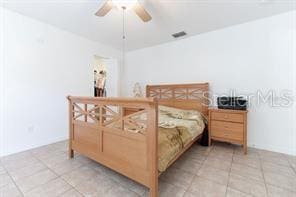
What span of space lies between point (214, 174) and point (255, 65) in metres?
2.23

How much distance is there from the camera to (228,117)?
2.82 m

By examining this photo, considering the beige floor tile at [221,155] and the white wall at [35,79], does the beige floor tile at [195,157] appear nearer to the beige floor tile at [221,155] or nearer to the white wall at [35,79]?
the beige floor tile at [221,155]

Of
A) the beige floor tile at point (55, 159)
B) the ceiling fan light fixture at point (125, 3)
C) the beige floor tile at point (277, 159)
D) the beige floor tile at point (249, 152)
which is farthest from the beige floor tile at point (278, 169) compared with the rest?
the beige floor tile at point (55, 159)

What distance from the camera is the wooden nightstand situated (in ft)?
8.76

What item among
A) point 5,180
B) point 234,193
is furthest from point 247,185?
point 5,180

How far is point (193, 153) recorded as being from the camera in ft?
9.01

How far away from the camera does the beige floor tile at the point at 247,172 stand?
6.41ft

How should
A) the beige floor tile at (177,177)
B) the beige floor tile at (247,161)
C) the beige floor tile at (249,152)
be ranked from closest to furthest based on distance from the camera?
1. the beige floor tile at (177,177)
2. the beige floor tile at (247,161)
3. the beige floor tile at (249,152)

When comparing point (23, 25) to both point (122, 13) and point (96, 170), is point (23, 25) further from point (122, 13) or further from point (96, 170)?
point (96, 170)

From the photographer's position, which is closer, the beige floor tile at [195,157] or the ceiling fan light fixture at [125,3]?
the ceiling fan light fixture at [125,3]

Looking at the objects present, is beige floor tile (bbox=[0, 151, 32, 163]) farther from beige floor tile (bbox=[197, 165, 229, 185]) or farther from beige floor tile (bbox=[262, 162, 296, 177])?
beige floor tile (bbox=[262, 162, 296, 177])

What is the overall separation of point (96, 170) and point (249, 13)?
3.64m

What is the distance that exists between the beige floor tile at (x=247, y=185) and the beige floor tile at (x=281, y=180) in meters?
0.18

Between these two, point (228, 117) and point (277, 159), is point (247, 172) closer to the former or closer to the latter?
point (277, 159)
